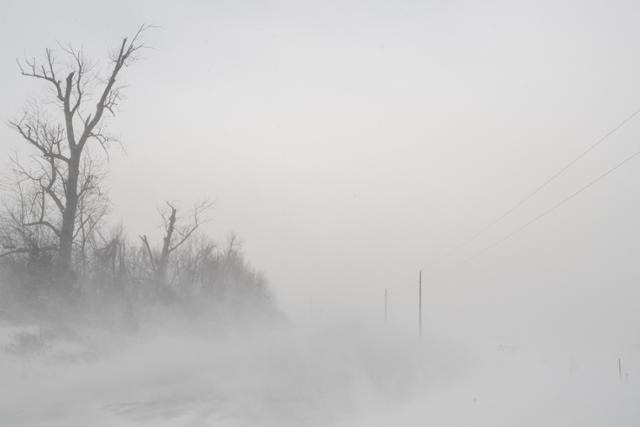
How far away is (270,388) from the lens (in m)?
21.4

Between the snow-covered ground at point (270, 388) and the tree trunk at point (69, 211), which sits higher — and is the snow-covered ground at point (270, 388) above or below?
below

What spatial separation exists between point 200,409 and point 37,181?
15.5 meters

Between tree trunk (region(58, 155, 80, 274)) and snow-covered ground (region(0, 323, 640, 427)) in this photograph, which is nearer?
snow-covered ground (region(0, 323, 640, 427))

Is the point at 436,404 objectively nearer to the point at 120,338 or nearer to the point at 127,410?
the point at 127,410

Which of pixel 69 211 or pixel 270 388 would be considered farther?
pixel 69 211

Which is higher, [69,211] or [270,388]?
[69,211]

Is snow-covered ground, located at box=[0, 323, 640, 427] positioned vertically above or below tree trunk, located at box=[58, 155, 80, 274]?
below

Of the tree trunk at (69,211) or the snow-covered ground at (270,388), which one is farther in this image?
the tree trunk at (69,211)

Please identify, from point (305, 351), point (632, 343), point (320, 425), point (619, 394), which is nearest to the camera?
point (320, 425)

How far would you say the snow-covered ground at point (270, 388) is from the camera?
15.9 m

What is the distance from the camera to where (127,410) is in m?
16.1

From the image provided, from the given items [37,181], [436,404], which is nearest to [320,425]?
[436,404]

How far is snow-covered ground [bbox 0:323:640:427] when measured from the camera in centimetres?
1591

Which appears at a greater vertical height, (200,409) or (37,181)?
(37,181)
